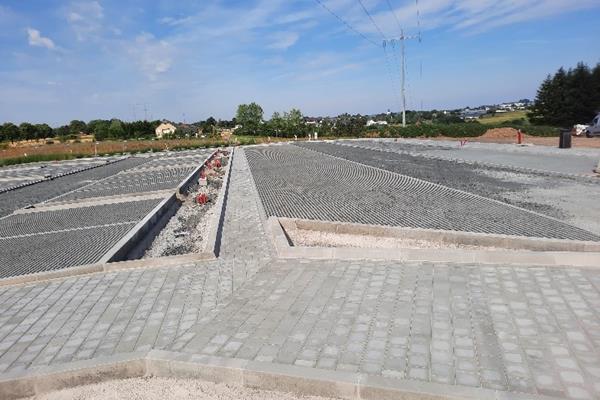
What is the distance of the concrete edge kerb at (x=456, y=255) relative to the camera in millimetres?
5738

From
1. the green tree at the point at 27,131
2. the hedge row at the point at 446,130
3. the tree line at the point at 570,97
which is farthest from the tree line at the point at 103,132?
the tree line at the point at 570,97

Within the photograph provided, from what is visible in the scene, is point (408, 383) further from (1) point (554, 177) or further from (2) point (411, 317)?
(1) point (554, 177)

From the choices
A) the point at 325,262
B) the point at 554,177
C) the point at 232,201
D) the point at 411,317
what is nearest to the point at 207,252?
the point at 325,262

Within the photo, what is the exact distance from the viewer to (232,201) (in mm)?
12617

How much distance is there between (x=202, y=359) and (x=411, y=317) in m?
2.12

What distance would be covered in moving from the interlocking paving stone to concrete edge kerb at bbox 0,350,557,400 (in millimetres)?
4913

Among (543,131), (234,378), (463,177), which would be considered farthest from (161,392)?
(543,131)

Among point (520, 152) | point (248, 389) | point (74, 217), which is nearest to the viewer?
point (248, 389)

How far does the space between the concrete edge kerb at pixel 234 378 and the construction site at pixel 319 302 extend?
0.01 metres

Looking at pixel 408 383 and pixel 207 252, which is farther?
pixel 207 252

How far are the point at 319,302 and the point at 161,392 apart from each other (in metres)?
1.99

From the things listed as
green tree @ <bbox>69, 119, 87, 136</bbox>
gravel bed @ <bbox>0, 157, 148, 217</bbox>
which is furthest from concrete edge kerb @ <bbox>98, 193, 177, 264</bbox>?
green tree @ <bbox>69, 119, 87, 136</bbox>

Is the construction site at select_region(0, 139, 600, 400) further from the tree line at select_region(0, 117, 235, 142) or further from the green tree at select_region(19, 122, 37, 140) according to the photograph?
the green tree at select_region(19, 122, 37, 140)

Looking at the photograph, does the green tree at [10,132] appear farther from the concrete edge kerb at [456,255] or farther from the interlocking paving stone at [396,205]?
the concrete edge kerb at [456,255]
